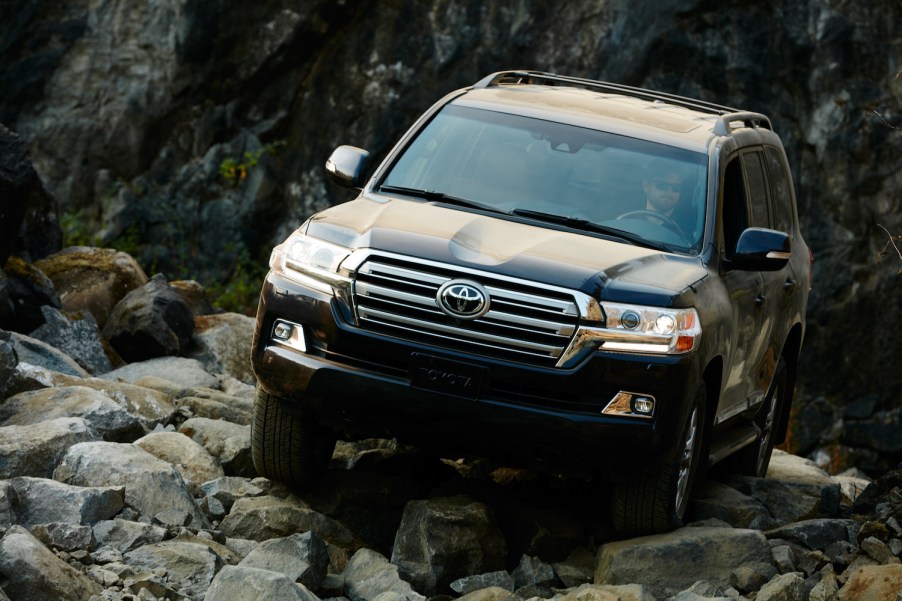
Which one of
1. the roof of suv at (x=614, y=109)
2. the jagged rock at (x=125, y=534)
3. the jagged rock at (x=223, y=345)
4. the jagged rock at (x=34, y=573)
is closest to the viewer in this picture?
the jagged rock at (x=34, y=573)

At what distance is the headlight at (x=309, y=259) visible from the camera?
605cm

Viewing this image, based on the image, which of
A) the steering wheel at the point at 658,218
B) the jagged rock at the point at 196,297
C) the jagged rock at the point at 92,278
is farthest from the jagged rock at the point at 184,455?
the jagged rock at the point at 196,297

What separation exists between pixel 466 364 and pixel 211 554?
4.18ft

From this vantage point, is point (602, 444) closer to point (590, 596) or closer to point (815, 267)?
point (590, 596)

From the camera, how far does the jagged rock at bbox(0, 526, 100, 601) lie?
4.82m

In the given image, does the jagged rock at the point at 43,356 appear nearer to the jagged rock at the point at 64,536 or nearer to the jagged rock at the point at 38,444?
the jagged rock at the point at 38,444

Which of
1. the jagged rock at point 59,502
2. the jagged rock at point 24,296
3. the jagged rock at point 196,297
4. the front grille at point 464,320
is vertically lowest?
the jagged rock at point 196,297

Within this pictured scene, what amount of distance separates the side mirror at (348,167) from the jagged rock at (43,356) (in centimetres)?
243

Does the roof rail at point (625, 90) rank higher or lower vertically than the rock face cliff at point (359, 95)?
higher

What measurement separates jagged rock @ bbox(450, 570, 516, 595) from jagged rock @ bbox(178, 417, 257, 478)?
1618 mm

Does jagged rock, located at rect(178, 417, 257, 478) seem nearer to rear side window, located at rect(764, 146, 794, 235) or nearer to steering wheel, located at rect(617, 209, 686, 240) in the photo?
steering wheel, located at rect(617, 209, 686, 240)

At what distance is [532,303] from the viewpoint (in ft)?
19.0

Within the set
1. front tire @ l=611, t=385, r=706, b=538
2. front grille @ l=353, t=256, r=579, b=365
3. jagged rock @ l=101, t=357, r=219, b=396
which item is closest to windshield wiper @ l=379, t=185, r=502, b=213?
front grille @ l=353, t=256, r=579, b=365

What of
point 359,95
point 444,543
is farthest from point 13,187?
point 359,95
